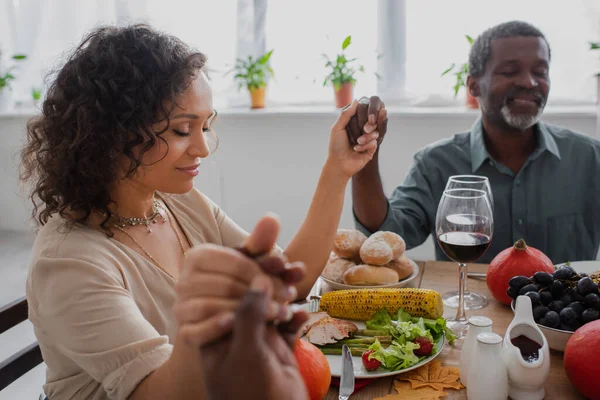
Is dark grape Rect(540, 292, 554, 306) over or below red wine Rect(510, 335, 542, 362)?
over

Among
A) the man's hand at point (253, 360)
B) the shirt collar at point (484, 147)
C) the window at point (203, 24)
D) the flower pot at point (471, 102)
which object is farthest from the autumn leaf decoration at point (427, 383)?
the window at point (203, 24)

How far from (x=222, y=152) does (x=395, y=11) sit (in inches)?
48.9

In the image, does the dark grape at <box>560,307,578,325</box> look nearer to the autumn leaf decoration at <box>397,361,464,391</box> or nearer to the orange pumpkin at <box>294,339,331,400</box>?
the autumn leaf decoration at <box>397,361,464,391</box>

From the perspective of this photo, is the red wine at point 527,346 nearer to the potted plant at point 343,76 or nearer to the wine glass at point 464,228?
the wine glass at point 464,228

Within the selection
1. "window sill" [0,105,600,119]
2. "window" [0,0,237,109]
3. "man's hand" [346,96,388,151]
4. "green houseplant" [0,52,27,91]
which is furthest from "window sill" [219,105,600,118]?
"man's hand" [346,96,388,151]

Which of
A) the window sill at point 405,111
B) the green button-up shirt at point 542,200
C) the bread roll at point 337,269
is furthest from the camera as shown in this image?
the window sill at point 405,111

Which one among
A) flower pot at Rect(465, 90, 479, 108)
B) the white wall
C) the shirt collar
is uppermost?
flower pot at Rect(465, 90, 479, 108)

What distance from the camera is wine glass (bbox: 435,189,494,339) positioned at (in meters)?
1.07

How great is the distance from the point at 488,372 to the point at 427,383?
11 centimetres

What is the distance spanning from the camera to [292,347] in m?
0.46

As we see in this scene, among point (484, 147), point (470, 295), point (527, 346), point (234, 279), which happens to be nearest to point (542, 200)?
point (484, 147)

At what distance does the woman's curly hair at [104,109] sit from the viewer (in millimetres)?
980

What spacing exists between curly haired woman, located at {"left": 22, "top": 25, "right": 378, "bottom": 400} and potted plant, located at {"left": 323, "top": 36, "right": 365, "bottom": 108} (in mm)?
1998

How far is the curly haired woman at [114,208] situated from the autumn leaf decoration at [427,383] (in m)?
0.34
